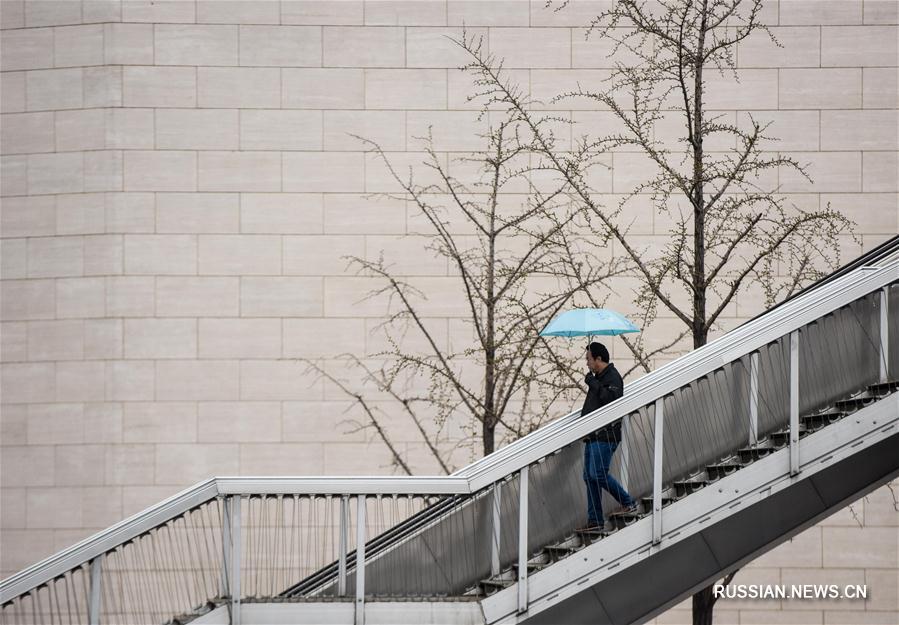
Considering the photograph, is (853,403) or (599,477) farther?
(853,403)

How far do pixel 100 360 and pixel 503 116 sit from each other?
22.5 ft

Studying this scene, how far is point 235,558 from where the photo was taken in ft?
27.7

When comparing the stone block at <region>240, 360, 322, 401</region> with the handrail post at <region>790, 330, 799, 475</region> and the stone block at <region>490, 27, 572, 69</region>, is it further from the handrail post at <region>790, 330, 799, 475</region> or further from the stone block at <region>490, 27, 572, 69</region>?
the handrail post at <region>790, 330, 799, 475</region>

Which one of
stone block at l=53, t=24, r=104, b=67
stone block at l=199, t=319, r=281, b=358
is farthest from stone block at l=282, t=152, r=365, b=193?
stone block at l=53, t=24, r=104, b=67

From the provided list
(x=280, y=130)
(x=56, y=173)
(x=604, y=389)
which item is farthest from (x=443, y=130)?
(x=604, y=389)

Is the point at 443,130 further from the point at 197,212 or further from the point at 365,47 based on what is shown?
the point at 197,212

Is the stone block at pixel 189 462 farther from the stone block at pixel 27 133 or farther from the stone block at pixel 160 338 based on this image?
the stone block at pixel 27 133

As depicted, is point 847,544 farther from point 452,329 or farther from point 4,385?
point 4,385

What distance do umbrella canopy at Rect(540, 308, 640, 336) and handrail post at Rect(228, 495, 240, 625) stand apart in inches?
137

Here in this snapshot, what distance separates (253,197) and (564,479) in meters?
8.45

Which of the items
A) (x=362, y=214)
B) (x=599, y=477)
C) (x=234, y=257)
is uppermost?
(x=362, y=214)

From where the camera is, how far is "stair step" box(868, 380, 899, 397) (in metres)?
8.82

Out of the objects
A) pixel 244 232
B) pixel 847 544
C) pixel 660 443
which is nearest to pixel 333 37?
pixel 244 232

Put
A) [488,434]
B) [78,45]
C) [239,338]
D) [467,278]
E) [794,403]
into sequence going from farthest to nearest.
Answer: [78,45]
[239,338]
[467,278]
[488,434]
[794,403]
